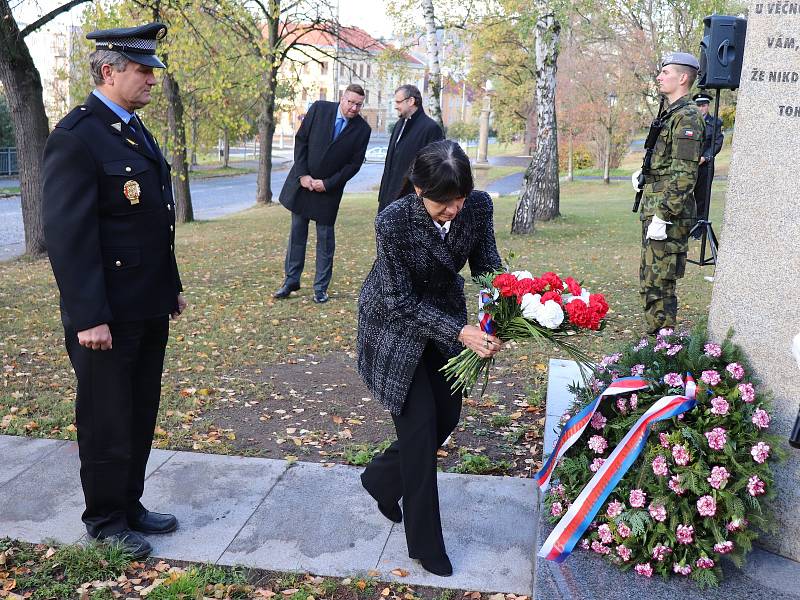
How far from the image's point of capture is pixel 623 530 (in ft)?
10.9

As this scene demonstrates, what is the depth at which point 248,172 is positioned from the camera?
4753 centimetres

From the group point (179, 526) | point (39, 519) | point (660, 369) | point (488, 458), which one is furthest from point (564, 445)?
point (39, 519)

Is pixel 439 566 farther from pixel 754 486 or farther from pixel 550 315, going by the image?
pixel 754 486

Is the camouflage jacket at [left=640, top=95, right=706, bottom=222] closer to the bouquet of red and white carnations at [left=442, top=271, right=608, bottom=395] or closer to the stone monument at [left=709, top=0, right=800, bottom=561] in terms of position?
the stone monument at [left=709, top=0, right=800, bottom=561]

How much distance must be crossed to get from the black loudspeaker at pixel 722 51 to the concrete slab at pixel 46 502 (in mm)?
4313

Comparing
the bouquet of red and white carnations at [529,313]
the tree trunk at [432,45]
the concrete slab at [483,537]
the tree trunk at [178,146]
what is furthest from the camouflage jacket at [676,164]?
the tree trunk at [178,146]

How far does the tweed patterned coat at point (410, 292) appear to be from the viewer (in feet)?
11.2

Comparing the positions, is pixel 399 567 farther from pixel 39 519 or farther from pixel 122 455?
pixel 39 519

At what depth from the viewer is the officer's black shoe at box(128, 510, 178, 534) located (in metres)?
3.97

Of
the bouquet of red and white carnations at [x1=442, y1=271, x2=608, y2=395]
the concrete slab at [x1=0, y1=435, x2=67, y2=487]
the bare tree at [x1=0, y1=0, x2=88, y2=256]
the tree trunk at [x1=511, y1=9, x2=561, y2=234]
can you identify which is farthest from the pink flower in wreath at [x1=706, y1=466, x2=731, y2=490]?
the tree trunk at [x1=511, y1=9, x2=561, y2=234]

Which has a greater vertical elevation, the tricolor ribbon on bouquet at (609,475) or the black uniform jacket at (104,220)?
the black uniform jacket at (104,220)

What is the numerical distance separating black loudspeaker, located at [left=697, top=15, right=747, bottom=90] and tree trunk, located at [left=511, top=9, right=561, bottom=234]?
32.5 feet

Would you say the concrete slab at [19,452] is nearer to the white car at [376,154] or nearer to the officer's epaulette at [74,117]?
the officer's epaulette at [74,117]

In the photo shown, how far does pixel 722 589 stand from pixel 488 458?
6.12 ft
